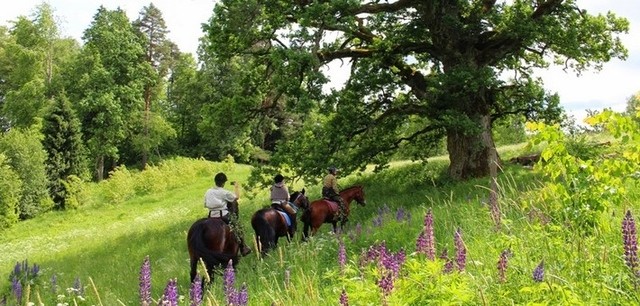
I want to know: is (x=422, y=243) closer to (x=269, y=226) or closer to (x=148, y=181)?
(x=269, y=226)

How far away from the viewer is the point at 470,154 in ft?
64.8

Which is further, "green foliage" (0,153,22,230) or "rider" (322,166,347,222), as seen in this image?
"green foliage" (0,153,22,230)

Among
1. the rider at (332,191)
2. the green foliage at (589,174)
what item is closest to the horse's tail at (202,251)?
the rider at (332,191)

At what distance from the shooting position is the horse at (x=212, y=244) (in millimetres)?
11320

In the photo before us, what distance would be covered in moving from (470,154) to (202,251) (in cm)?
1183

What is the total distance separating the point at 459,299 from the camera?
322 centimetres

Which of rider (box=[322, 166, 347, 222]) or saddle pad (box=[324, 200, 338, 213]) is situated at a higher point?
rider (box=[322, 166, 347, 222])

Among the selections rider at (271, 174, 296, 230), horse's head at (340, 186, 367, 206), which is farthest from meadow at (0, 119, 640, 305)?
rider at (271, 174, 296, 230)

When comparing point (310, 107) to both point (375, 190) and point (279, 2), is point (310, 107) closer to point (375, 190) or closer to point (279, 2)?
point (279, 2)

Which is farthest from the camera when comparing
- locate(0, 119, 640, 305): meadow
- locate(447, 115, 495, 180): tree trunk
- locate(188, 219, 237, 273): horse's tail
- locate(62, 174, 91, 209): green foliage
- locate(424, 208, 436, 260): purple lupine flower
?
locate(62, 174, 91, 209): green foliage

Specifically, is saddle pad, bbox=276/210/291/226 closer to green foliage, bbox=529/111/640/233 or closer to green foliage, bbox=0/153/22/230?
green foliage, bbox=529/111/640/233

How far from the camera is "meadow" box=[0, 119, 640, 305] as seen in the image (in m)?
3.46

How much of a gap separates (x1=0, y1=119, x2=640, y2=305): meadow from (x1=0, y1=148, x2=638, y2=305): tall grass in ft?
0.10

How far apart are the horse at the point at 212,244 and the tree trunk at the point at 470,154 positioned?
10557mm
